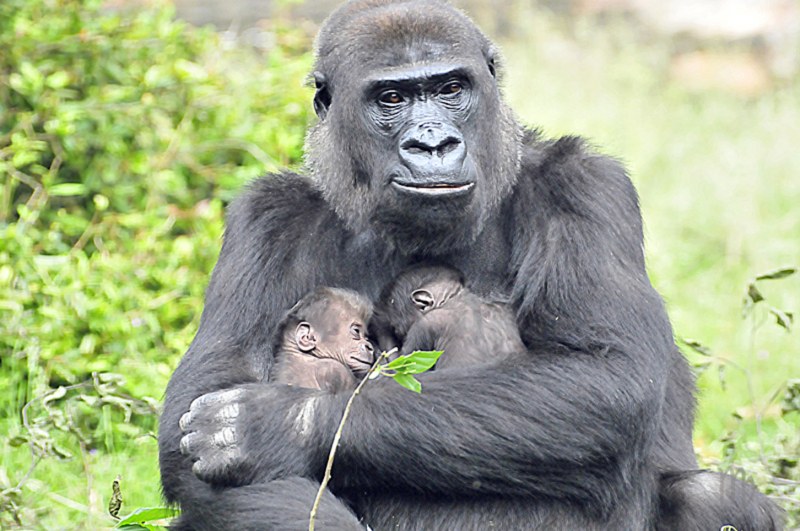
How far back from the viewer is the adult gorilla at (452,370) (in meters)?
3.72

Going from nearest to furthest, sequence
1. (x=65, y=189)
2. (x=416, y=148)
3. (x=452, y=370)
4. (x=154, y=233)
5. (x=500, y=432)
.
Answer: (x=500, y=432) < (x=452, y=370) < (x=416, y=148) < (x=65, y=189) < (x=154, y=233)

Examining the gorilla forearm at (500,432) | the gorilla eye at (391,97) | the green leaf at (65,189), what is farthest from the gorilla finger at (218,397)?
the green leaf at (65,189)

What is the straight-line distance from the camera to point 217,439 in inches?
148

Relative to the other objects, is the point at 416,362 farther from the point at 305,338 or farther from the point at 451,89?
the point at 451,89

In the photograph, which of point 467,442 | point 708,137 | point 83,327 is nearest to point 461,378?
point 467,442

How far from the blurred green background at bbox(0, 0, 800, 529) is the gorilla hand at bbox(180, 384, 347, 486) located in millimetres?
1303

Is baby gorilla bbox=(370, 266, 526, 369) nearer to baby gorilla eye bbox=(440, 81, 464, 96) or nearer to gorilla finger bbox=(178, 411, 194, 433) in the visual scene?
baby gorilla eye bbox=(440, 81, 464, 96)

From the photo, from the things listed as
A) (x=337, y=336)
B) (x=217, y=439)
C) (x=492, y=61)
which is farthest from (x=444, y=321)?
(x=492, y=61)

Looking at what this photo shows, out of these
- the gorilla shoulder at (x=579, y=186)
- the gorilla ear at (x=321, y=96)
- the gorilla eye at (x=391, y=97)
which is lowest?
the gorilla shoulder at (x=579, y=186)

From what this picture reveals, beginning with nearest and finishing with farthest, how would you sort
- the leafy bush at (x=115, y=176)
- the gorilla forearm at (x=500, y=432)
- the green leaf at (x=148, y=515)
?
the gorilla forearm at (x=500, y=432)
the green leaf at (x=148, y=515)
the leafy bush at (x=115, y=176)

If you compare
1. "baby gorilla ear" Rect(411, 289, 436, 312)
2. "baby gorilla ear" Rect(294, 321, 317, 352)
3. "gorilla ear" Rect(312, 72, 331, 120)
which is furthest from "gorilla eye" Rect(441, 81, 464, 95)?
"baby gorilla ear" Rect(294, 321, 317, 352)

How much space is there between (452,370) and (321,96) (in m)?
1.23

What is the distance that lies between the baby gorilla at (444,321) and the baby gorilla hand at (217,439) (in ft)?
2.01

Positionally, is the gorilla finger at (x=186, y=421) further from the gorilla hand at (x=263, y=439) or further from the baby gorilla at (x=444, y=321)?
the baby gorilla at (x=444, y=321)
